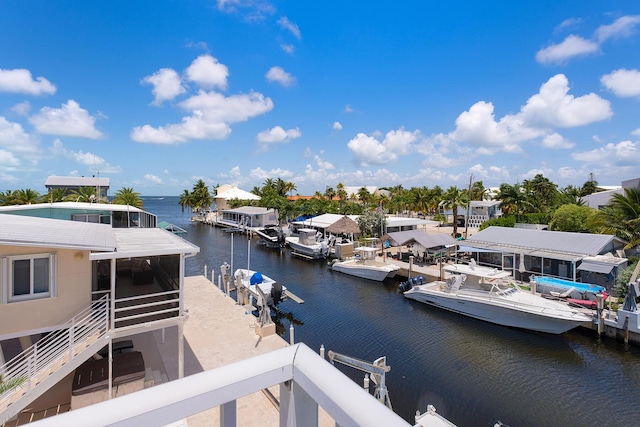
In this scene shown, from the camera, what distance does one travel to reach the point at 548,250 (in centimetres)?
2511

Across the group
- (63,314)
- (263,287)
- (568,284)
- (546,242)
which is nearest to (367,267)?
(263,287)

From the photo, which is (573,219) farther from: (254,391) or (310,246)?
(254,391)

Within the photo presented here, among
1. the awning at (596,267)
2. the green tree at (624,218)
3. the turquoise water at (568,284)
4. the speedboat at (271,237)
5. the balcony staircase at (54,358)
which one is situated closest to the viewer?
the balcony staircase at (54,358)

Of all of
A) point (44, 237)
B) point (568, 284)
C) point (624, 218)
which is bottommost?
point (568, 284)

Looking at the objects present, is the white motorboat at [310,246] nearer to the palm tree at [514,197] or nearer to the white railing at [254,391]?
the palm tree at [514,197]

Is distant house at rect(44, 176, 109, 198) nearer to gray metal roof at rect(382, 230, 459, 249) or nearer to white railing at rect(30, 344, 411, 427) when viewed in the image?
gray metal roof at rect(382, 230, 459, 249)

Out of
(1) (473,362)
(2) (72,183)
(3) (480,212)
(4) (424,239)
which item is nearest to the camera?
(1) (473,362)

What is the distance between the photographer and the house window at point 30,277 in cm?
865

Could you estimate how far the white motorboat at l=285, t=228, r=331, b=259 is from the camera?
38969 mm

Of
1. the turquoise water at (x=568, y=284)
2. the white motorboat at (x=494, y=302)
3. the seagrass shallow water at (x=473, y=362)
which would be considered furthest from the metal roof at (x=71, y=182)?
the turquoise water at (x=568, y=284)

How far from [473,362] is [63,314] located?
16.5 m

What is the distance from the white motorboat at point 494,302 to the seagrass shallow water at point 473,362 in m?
0.57

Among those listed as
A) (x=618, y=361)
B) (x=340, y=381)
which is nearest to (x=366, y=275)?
(x=618, y=361)

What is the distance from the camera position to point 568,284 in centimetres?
2236
